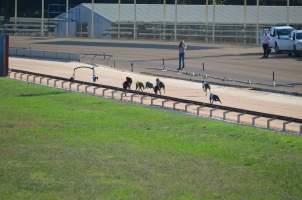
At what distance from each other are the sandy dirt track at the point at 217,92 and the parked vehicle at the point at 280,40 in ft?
34.9

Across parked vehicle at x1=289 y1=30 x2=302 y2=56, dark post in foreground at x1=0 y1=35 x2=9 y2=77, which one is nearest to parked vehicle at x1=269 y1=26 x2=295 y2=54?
parked vehicle at x1=289 y1=30 x2=302 y2=56

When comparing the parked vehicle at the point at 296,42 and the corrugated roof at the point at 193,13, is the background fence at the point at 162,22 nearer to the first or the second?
the corrugated roof at the point at 193,13

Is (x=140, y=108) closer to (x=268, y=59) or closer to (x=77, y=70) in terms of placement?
(x=77, y=70)

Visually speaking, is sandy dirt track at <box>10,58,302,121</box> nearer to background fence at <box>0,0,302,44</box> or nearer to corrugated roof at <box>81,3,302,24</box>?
background fence at <box>0,0,302,44</box>

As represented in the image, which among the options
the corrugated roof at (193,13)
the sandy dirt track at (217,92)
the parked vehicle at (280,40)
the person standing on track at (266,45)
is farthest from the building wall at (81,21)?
the person standing on track at (266,45)

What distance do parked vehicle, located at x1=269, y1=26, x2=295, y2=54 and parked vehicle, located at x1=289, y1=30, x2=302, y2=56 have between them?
17.3 inches

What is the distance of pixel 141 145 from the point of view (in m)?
18.4

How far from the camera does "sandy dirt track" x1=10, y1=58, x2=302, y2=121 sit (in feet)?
89.5

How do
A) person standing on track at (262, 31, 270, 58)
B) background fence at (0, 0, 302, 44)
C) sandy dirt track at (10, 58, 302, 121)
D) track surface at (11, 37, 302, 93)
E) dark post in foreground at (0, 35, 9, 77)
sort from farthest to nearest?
background fence at (0, 0, 302, 44) < person standing on track at (262, 31, 270, 58) < dark post in foreground at (0, 35, 9, 77) < track surface at (11, 37, 302, 93) < sandy dirt track at (10, 58, 302, 121)

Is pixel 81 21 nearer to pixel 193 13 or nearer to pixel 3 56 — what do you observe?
pixel 193 13

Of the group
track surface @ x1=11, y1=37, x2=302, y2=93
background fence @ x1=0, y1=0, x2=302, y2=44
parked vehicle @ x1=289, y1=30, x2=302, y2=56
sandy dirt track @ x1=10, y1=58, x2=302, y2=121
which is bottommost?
sandy dirt track @ x1=10, y1=58, x2=302, y2=121

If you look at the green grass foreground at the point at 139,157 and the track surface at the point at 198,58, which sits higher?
the track surface at the point at 198,58

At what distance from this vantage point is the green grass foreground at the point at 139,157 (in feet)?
45.0

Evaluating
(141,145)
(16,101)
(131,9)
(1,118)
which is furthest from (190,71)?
(131,9)
